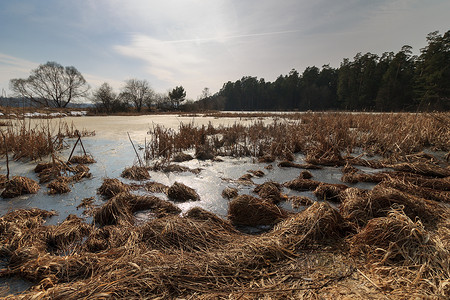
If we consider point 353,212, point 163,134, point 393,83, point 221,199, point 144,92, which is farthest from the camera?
point 144,92

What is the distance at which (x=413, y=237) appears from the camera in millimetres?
1850

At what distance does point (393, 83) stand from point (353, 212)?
152 feet

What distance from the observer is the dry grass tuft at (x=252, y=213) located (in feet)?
9.32

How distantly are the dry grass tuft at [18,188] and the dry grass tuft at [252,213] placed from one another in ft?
13.4

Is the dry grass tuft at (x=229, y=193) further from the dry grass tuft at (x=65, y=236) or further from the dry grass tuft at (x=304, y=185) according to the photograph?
the dry grass tuft at (x=65, y=236)

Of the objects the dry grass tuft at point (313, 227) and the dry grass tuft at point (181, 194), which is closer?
the dry grass tuft at point (313, 227)

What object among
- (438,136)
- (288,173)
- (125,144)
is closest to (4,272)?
(288,173)

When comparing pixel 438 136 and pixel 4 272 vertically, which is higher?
pixel 438 136

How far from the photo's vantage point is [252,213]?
2.86m

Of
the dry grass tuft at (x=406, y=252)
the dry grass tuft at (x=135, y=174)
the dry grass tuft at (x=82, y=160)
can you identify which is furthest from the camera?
the dry grass tuft at (x=82, y=160)

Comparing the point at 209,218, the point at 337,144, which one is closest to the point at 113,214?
the point at 209,218

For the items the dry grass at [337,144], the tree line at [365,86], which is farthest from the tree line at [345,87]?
the dry grass at [337,144]

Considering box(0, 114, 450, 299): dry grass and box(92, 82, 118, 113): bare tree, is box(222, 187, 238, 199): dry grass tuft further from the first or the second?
box(92, 82, 118, 113): bare tree

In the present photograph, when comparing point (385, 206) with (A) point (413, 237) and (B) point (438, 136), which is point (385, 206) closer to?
(A) point (413, 237)
